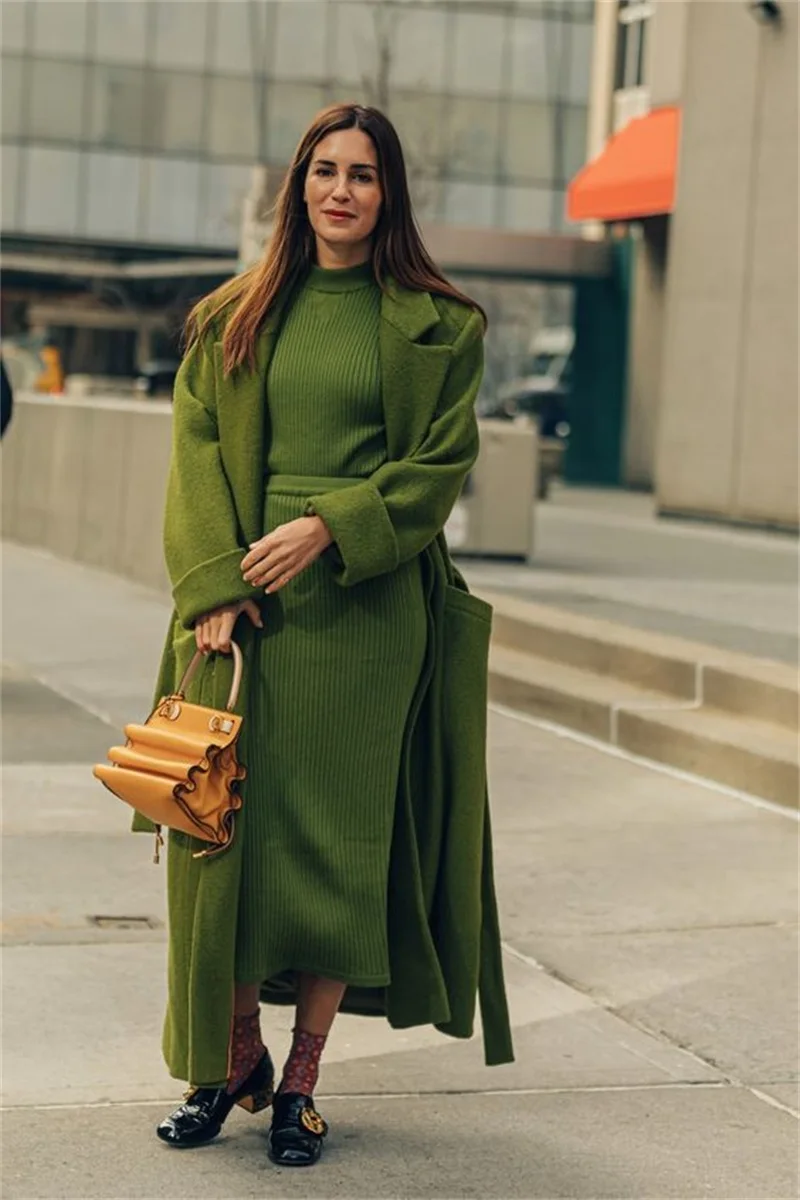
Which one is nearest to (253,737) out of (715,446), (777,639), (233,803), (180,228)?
(233,803)

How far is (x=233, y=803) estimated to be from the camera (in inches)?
168

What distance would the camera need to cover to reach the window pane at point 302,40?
5053cm

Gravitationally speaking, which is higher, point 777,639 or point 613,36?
point 613,36

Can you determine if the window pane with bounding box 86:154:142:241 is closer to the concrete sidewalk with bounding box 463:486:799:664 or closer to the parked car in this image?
the parked car

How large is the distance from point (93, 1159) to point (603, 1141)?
1020mm

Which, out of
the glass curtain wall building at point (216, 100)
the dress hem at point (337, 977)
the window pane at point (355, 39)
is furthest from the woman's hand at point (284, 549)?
the window pane at point (355, 39)

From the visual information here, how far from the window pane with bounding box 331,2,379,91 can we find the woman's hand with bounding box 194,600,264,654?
4700 cm

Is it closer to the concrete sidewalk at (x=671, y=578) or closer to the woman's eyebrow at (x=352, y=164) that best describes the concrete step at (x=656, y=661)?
the concrete sidewalk at (x=671, y=578)

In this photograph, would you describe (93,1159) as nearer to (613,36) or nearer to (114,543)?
(114,543)

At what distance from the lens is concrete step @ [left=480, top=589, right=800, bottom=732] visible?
29.8ft

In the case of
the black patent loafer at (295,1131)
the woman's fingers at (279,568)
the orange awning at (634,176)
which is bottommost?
the black patent loafer at (295,1131)

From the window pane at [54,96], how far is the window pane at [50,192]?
44cm

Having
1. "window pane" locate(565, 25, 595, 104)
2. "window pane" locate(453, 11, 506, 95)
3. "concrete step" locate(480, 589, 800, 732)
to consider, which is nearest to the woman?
"concrete step" locate(480, 589, 800, 732)

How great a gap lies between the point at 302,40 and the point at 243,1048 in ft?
157
